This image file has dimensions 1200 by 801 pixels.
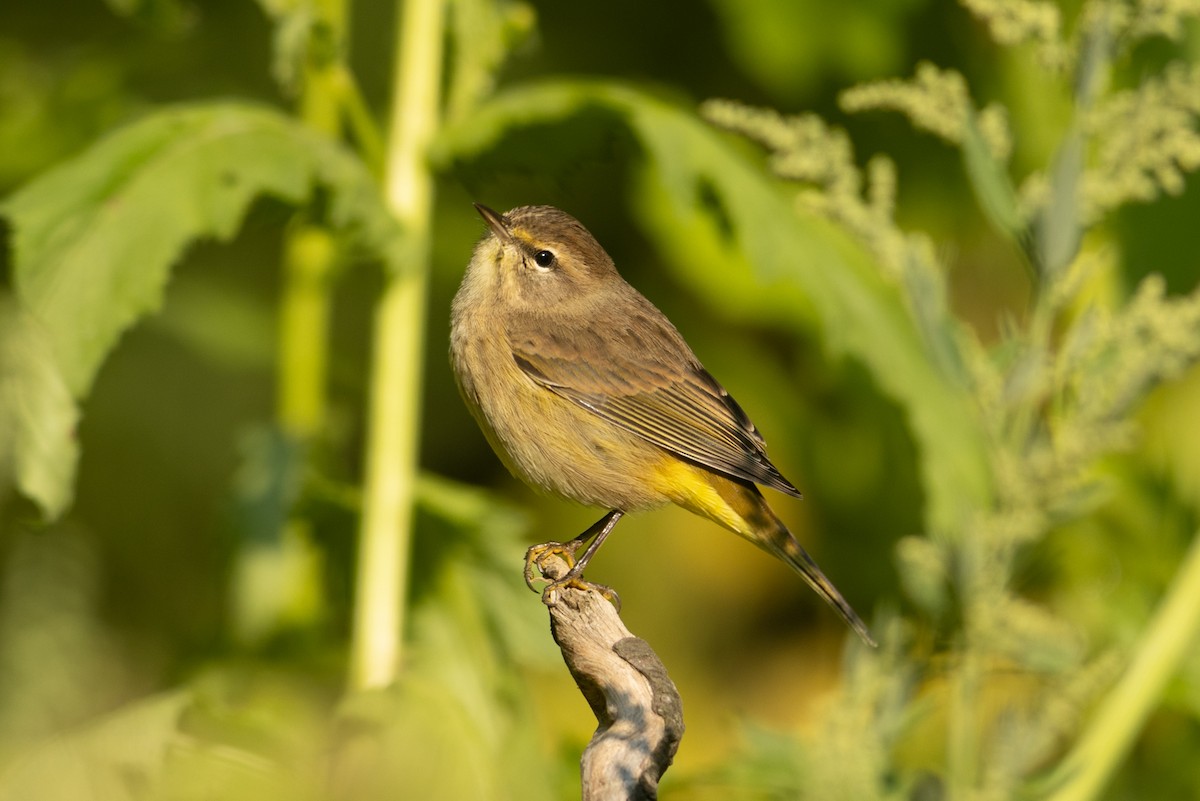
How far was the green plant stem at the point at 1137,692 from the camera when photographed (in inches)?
113

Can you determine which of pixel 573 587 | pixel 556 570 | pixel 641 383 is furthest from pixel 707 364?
pixel 573 587

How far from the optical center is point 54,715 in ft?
10.8

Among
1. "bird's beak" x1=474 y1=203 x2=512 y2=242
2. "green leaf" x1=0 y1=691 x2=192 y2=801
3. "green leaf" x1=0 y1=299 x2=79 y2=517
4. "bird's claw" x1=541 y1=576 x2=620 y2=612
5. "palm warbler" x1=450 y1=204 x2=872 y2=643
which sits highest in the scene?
"bird's beak" x1=474 y1=203 x2=512 y2=242

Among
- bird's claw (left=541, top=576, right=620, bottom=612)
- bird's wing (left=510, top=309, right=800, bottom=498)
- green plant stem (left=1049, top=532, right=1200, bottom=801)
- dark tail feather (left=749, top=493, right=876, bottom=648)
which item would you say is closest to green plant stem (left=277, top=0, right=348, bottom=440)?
bird's wing (left=510, top=309, right=800, bottom=498)

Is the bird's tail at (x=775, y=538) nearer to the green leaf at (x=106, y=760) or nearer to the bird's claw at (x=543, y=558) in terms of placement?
the bird's claw at (x=543, y=558)

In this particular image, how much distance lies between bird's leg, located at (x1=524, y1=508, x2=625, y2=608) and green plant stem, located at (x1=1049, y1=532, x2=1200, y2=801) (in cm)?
103

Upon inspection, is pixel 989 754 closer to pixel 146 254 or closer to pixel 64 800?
pixel 64 800

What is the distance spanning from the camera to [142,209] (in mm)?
3006

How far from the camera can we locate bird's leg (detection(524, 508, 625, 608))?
336 centimetres

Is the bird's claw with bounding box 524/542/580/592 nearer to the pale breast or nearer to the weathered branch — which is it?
the pale breast

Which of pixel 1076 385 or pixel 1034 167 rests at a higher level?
pixel 1034 167

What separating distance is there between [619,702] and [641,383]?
67.8 inches

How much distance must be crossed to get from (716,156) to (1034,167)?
5.87 feet

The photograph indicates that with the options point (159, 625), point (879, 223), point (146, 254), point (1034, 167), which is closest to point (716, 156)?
point (879, 223)
